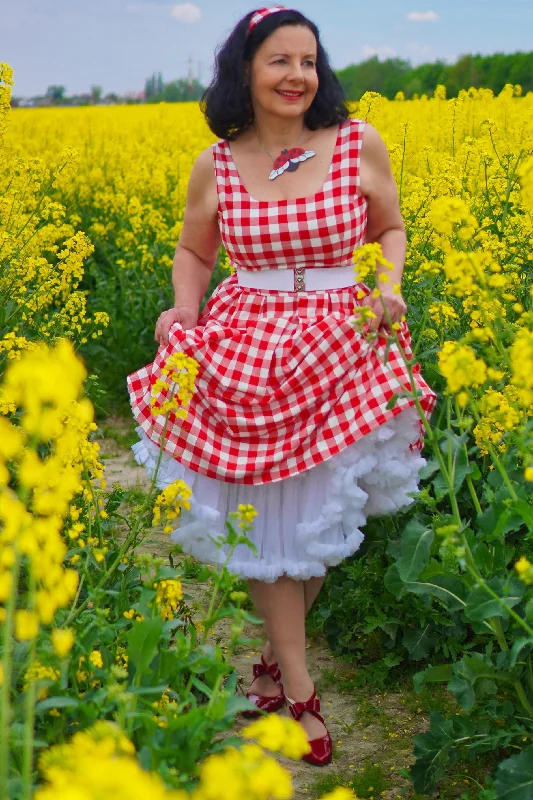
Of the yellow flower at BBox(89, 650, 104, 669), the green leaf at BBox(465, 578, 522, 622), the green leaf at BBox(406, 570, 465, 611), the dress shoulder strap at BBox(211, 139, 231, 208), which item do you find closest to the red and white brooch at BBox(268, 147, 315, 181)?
the dress shoulder strap at BBox(211, 139, 231, 208)

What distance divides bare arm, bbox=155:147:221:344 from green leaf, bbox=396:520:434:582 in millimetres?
918

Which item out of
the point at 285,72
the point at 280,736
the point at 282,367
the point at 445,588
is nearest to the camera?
the point at 280,736

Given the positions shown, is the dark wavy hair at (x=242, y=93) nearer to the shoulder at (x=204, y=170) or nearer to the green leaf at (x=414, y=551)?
the shoulder at (x=204, y=170)

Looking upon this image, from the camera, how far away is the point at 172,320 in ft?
9.18

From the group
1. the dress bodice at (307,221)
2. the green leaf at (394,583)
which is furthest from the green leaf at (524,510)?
the dress bodice at (307,221)

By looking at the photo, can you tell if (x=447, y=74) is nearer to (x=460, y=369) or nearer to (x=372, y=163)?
(x=372, y=163)

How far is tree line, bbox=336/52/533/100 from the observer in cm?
1589

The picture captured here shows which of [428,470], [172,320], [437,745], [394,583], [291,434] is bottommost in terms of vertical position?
[437,745]

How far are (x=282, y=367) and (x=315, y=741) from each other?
3.07 feet

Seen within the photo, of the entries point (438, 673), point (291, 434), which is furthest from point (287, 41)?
point (438, 673)

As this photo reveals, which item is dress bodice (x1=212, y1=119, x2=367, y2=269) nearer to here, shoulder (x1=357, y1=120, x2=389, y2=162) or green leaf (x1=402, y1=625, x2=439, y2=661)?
shoulder (x1=357, y1=120, x2=389, y2=162)

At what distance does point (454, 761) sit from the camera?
2369 millimetres

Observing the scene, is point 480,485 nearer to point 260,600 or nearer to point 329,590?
point 329,590

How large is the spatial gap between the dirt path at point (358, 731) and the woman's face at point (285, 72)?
1.12 m
